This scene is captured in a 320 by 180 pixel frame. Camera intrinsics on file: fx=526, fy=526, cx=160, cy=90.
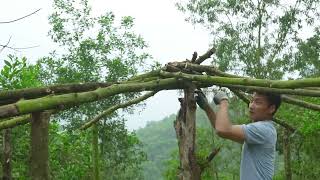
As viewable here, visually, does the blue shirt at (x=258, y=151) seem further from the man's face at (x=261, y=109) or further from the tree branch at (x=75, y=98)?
the tree branch at (x=75, y=98)

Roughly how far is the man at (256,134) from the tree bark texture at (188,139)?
43cm

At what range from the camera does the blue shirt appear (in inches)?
137

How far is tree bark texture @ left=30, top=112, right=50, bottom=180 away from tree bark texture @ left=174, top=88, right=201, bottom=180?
122 centimetres

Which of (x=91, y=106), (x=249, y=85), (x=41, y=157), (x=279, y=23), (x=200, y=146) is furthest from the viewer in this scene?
(x=200, y=146)

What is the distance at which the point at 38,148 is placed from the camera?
322cm

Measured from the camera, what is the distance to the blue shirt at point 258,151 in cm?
347

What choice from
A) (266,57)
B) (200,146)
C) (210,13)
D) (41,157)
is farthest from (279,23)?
(41,157)

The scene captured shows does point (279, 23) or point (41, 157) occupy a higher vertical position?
point (279, 23)

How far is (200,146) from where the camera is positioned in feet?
67.3

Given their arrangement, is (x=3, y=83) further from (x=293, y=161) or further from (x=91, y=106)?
(x=293, y=161)

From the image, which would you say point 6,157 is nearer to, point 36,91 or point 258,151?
point 36,91

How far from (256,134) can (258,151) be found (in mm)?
139

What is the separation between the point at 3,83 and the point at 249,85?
3938 mm

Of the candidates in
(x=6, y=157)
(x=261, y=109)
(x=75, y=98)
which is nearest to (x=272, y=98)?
(x=261, y=109)
